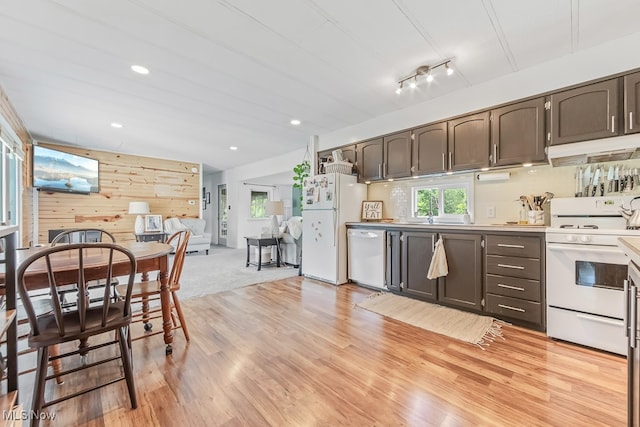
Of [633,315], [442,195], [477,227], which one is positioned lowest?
[633,315]

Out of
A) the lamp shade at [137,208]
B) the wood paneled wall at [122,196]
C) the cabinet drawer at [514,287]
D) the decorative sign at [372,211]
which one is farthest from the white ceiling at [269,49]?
the lamp shade at [137,208]

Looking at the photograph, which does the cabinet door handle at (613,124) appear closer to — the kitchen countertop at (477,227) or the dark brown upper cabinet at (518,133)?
the dark brown upper cabinet at (518,133)

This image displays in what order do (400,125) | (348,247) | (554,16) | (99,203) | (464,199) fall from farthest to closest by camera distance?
1. (99,203)
2. (348,247)
3. (400,125)
4. (464,199)
5. (554,16)

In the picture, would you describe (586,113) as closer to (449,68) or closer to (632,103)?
(632,103)

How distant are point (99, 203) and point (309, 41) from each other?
646 cm

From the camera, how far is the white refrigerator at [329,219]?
388 centimetres

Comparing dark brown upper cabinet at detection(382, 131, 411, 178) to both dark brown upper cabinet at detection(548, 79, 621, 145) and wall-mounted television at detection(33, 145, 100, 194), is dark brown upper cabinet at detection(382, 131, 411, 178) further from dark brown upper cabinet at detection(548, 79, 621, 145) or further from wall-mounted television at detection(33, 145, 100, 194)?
wall-mounted television at detection(33, 145, 100, 194)

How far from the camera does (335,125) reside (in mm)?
4328

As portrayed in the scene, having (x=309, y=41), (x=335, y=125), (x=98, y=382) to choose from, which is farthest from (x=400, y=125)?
(x=98, y=382)

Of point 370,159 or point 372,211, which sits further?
point 372,211

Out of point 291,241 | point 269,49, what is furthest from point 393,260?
point 269,49

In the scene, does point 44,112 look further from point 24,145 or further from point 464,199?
point 464,199

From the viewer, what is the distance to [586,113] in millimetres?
2336

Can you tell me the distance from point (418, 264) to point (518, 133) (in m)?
1.67
